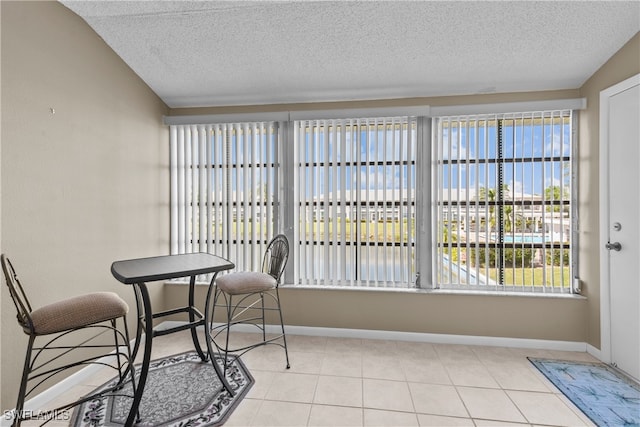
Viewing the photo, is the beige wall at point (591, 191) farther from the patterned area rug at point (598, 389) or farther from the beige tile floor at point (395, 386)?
the beige tile floor at point (395, 386)

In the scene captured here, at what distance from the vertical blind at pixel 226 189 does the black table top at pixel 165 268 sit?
36.8 inches

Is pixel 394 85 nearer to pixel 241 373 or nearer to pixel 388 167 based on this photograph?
pixel 388 167

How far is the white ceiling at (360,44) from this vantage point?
2176 mm

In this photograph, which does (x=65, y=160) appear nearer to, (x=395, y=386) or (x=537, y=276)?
(x=395, y=386)

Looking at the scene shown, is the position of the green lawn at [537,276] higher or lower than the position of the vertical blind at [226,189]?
lower

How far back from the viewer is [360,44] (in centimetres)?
248

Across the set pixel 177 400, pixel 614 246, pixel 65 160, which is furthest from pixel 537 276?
pixel 65 160

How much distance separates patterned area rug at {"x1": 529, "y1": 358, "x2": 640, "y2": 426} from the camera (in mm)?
1932

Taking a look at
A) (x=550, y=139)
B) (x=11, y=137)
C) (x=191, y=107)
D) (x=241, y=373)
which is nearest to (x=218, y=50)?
(x=191, y=107)

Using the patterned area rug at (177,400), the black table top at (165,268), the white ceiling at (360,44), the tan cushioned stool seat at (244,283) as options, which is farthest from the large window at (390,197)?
the patterned area rug at (177,400)

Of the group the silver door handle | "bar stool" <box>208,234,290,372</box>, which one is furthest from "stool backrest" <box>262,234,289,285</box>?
the silver door handle

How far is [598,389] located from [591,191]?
1632 millimetres

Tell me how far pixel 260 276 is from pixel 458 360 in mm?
1892

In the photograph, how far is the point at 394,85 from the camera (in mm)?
2945
